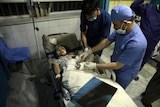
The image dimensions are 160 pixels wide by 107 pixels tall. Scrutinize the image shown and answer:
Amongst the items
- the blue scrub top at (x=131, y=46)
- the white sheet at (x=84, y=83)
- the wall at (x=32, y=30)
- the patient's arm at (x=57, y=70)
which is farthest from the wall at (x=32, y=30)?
the blue scrub top at (x=131, y=46)

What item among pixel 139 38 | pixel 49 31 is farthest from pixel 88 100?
pixel 49 31

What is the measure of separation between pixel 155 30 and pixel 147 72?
3.25 feet

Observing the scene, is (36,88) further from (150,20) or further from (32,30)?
(150,20)

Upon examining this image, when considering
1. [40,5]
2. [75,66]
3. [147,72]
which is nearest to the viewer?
[75,66]

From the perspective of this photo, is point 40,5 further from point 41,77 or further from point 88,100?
point 88,100

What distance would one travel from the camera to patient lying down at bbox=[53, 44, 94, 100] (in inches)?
54.5

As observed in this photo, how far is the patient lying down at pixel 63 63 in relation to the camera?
1385 mm

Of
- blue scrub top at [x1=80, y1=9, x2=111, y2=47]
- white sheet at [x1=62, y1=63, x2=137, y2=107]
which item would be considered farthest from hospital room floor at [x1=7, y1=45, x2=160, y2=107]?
blue scrub top at [x1=80, y1=9, x2=111, y2=47]

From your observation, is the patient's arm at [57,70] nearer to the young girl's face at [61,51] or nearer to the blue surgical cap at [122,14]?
the young girl's face at [61,51]

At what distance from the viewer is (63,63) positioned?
171 centimetres

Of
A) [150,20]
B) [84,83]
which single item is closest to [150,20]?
[150,20]

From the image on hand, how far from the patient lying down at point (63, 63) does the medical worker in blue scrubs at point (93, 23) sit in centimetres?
29

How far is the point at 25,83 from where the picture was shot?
2143 mm

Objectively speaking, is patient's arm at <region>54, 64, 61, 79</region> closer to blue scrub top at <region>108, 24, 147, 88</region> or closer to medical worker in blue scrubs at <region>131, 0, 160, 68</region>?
blue scrub top at <region>108, 24, 147, 88</region>
